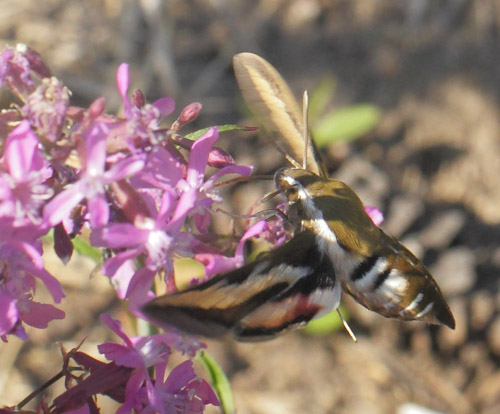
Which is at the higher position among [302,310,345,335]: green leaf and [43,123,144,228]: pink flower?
[43,123,144,228]: pink flower

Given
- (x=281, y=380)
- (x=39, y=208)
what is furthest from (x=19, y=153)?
(x=281, y=380)

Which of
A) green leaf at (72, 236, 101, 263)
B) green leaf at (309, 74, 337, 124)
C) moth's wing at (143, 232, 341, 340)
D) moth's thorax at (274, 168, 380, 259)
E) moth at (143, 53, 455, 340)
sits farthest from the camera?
green leaf at (309, 74, 337, 124)

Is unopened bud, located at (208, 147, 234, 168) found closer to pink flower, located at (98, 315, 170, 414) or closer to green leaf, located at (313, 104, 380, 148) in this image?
pink flower, located at (98, 315, 170, 414)

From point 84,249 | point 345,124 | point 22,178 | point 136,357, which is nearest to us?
point 22,178

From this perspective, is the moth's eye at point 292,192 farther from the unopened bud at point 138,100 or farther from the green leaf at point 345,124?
the green leaf at point 345,124

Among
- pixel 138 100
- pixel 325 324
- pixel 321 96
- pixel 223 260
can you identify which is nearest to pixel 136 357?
pixel 223 260

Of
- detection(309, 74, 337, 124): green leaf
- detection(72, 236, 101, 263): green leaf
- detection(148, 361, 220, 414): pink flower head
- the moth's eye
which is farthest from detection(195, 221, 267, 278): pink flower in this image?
detection(309, 74, 337, 124): green leaf

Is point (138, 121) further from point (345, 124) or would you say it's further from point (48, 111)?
point (345, 124)

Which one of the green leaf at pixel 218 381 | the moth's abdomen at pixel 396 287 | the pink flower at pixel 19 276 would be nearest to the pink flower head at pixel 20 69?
the pink flower at pixel 19 276
